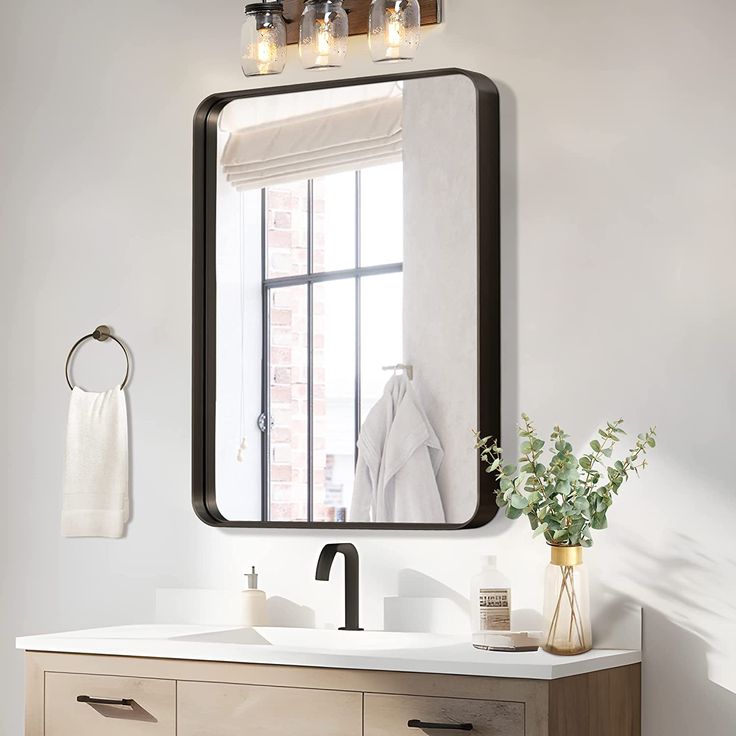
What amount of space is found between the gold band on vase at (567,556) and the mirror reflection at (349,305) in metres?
0.29

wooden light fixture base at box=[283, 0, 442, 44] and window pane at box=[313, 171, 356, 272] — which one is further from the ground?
wooden light fixture base at box=[283, 0, 442, 44]

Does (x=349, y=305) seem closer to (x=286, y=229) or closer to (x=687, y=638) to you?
(x=286, y=229)

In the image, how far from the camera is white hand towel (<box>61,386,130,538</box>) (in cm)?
278

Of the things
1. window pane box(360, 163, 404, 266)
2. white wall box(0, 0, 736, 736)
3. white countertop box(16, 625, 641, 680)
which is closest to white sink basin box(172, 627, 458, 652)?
white countertop box(16, 625, 641, 680)

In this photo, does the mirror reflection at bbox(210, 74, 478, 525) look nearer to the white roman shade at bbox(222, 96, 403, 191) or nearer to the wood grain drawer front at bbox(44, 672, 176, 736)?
the white roman shade at bbox(222, 96, 403, 191)

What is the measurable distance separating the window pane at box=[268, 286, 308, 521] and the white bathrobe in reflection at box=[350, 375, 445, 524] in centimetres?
15

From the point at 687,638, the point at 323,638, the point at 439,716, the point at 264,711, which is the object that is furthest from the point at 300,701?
the point at 687,638

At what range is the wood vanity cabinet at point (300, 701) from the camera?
75.7 inches

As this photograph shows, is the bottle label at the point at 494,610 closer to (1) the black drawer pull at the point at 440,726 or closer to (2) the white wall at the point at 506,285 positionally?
(2) the white wall at the point at 506,285

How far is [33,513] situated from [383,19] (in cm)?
152

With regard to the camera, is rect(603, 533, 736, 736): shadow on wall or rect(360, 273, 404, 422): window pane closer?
rect(603, 533, 736, 736): shadow on wall

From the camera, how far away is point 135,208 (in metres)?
2.84

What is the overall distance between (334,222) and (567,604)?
1011 mm

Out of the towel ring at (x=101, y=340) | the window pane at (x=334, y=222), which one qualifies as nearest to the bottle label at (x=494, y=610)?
the window pane at (x=334, y=222)
